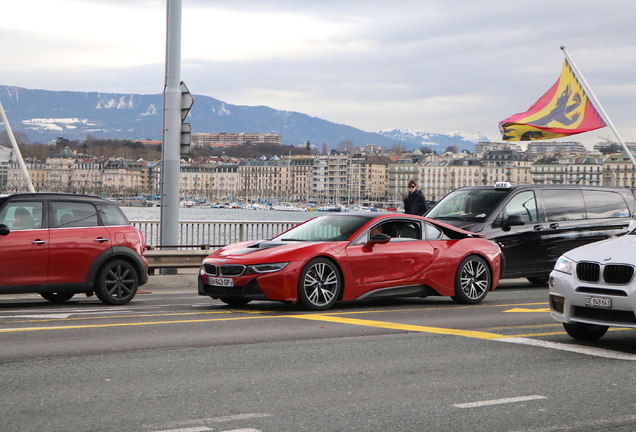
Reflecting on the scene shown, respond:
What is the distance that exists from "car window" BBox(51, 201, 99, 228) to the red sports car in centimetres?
197

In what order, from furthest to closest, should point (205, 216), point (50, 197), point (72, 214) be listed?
point (205, 216) → point (72, 214) → point (50, 197)

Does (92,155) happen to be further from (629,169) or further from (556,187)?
(556,187)

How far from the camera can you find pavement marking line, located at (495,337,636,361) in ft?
28.5

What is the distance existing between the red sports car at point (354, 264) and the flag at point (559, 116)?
14.8m

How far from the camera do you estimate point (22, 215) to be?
12.7 metres

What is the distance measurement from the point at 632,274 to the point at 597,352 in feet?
2.86

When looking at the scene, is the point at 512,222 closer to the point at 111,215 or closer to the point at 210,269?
the point at 210,269

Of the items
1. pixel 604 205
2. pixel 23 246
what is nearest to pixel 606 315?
pixel 23 246

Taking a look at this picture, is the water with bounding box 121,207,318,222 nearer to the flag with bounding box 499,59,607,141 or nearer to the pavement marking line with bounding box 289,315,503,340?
the flag with bounding box 499,59,607,141

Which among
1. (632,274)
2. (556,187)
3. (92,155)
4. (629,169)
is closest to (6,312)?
(632,274)

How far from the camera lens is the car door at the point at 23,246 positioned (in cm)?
1234

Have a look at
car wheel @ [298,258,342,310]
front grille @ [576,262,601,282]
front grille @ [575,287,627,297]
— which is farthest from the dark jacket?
front grille @ [575,287,627,297]

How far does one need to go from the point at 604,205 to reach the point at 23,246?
37.9ft

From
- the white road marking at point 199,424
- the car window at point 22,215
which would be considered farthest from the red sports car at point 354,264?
the white road marking at point 199,424
